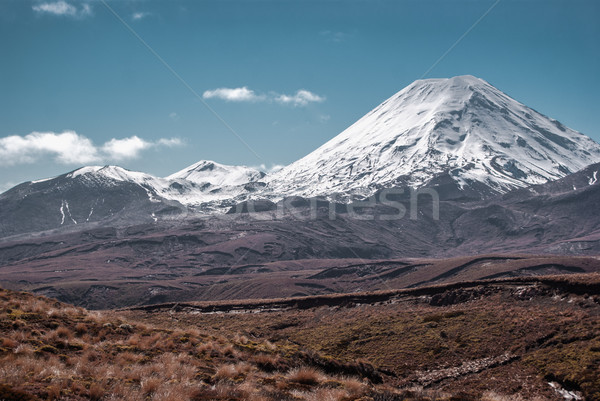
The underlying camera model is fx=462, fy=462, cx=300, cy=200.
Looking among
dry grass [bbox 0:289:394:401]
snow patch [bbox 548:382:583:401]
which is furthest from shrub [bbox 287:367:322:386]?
snow patch [bbox 548:382:583:401]

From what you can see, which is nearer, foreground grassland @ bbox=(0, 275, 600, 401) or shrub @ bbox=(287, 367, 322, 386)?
foreground grassland @ bbox=(0, 275, 600, 401)

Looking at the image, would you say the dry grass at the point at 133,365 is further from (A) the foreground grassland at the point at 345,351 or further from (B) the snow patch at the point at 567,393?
(B) the snow patch at the point at 567,393

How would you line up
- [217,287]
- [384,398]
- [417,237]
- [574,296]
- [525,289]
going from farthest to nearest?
[417,237], [217,287], [525,289], [574,296], [384,398]

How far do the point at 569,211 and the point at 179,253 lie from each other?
155 m

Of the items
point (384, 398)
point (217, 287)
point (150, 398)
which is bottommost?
point (217, 287)

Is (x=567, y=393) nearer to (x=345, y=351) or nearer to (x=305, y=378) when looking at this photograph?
Answer: (x=305, y=378)

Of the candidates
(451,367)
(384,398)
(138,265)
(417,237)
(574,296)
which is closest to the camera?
(384,398)

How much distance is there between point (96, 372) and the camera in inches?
425

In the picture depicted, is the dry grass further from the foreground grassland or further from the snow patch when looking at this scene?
the snow patch

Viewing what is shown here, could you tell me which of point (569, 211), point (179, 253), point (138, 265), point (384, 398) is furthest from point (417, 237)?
point (384, 398)

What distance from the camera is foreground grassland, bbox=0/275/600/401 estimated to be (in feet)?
33.5

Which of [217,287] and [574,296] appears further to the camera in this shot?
[217,287]

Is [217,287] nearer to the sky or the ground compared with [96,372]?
nearer to the ground

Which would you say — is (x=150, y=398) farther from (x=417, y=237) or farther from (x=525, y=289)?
(x=417, y=237)
